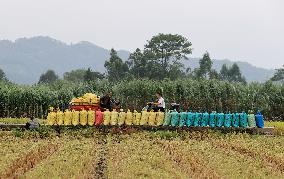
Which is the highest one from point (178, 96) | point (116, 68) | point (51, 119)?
point (116, 68)

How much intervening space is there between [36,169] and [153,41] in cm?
8639

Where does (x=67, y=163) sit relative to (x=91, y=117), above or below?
below

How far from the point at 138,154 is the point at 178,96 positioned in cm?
2215

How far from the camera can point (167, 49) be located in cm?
10000

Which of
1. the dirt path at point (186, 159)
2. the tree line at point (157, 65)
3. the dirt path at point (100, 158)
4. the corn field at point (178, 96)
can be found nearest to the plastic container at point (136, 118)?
the dirt path at point (100, 158)

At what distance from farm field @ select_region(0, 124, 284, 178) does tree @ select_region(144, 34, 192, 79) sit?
231 feet

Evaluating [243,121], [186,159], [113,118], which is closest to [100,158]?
[186,159]

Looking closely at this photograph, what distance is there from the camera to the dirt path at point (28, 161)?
39.6ft

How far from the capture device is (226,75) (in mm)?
124938

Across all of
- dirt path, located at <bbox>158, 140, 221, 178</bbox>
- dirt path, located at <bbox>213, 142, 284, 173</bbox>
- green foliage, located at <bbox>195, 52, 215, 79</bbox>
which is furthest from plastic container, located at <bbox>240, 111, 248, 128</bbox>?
green foliage, located at <bbox>195, 52, 215, 79</bbox>

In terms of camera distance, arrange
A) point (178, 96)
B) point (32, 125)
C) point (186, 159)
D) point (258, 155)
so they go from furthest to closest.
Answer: point (178, 96) → point (32, 125) → point (258, 155) → point (186, 159)

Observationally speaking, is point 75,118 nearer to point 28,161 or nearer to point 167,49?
point 28,161

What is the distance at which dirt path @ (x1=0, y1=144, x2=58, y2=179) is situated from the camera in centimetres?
1207

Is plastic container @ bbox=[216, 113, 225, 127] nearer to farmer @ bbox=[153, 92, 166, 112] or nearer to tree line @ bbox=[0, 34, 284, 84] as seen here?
farmer @ bbox=[153, 92, 166, 112]
